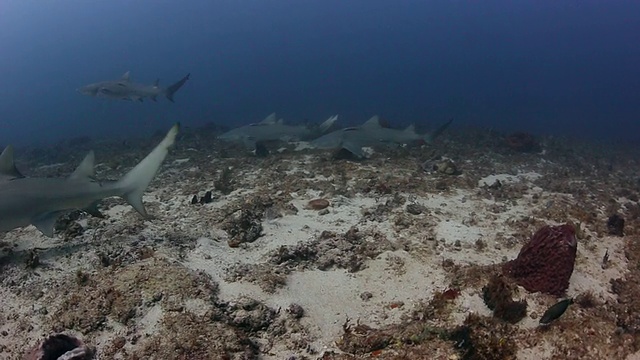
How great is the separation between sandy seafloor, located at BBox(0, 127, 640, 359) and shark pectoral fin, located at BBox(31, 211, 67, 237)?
462mm

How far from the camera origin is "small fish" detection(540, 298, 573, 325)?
15.7 feet

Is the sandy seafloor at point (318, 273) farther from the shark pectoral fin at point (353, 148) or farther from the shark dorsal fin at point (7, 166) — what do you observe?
the shark pectoral fin at point (353, 148)

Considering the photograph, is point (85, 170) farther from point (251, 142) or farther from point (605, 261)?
point (605, 261)

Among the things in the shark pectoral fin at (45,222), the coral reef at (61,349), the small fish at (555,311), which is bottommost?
the small fish at (555,311)

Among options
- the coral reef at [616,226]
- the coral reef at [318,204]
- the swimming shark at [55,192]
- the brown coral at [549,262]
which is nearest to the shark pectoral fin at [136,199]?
the swimming shark at [55,192]

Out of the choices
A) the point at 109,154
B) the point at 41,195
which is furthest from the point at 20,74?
the point at 41,195

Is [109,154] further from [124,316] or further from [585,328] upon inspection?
[585,328]

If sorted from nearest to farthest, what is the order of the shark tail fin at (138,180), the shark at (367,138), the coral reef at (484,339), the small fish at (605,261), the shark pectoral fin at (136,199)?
1. the coral reef at (484,339)
2. the shark tail fin at (138,180)
3. the shark pectoral fin at (136,199)
4. the small fish at (605,261)
5. the shark at (367,138)

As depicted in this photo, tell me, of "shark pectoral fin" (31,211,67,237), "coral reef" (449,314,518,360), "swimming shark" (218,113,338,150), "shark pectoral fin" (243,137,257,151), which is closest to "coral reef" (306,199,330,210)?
"coral reef" (449,314,518,360)

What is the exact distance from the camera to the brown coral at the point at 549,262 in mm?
5816

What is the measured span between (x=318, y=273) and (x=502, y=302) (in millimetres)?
2666

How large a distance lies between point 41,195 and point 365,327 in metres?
4.92

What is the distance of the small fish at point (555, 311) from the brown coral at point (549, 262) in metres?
0.85

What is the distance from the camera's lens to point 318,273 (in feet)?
20.8
